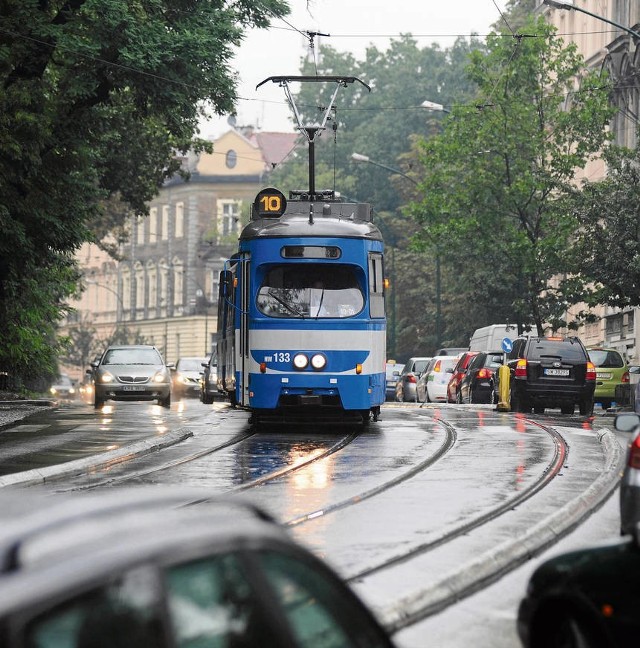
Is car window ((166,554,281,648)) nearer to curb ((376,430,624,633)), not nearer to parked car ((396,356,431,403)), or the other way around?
curb ((376,430,624,633))

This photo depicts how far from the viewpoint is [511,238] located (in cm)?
5634

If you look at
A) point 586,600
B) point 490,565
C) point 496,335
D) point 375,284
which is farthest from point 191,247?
point 586,600

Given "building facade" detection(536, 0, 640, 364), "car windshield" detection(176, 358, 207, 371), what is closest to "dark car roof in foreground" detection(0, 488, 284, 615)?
"building facade" detection(536, 0, 640, 364)

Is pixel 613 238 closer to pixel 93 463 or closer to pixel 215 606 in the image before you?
pixel 93 463

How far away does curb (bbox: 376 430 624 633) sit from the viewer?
8422 mm

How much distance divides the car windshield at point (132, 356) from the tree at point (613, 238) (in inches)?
445

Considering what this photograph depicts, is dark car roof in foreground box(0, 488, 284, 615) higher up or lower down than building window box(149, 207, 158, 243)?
lower down

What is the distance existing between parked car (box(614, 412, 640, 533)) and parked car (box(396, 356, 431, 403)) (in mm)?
41087

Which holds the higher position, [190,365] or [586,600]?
[190,365]

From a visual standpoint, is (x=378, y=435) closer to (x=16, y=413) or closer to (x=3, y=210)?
(x=3, y=210)

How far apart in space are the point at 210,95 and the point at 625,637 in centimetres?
2762

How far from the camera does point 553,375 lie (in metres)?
34.1

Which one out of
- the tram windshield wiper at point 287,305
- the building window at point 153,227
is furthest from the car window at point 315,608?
the building window at point 153,227

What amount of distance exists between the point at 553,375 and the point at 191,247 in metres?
86.7
